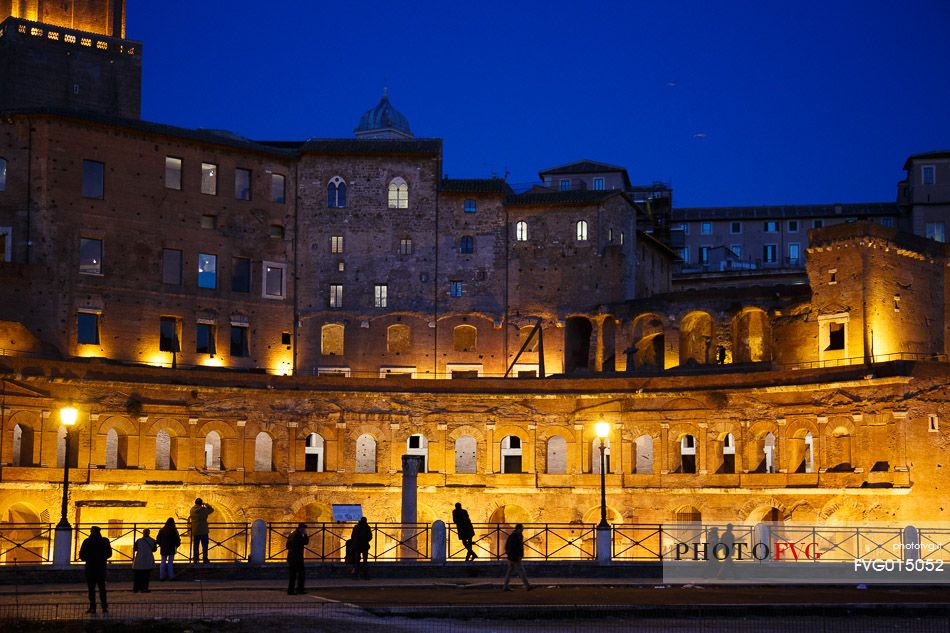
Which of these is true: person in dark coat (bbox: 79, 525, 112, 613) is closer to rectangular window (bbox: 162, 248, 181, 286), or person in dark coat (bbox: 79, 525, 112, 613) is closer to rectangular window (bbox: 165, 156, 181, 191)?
rectangular window (bbox: 162, 248, 181, 286)

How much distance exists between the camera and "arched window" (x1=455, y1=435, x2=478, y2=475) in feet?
211

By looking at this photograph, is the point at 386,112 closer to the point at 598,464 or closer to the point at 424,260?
the point at 424,260

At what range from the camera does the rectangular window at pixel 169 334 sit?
62.3 meters

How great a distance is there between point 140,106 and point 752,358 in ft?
109

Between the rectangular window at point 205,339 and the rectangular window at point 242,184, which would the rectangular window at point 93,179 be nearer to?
the rectangular window at point 242,184

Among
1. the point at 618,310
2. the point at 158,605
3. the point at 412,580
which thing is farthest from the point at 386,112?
the point at 158,605

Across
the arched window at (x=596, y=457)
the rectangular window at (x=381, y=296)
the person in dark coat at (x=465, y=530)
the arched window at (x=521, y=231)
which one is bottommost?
the person in dark coat at (x=465, y=530)

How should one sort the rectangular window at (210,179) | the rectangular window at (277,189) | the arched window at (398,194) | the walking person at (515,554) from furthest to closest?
1. the arched window at (398,194)
2. the rectangular window at (277,189)
3. the rectangular window at (210,179)
4. the walking person at (515,554)

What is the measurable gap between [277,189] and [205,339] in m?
8.75

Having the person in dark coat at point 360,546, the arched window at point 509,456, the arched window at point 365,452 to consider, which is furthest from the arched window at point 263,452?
the person in dark coat at point 360,546

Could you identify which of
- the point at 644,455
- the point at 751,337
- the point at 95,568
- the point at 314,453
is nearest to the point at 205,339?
the point at 314,453

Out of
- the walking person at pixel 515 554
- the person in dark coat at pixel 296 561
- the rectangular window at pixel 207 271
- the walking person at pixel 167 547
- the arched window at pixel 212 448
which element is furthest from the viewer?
the rectangular window at pixel 207 271

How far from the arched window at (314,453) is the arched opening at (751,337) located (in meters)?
20.0

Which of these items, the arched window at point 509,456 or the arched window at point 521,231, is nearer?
the arched window at point 509,456
